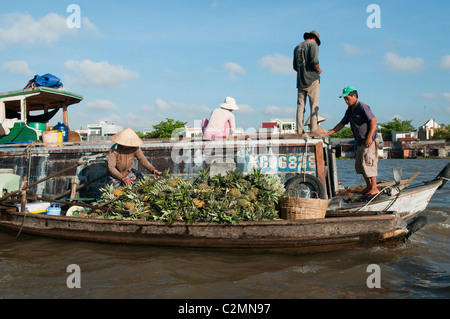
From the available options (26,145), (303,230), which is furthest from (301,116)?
(26,145)

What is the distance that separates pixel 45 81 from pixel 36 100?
119cm

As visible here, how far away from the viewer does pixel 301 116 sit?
24.8 feet

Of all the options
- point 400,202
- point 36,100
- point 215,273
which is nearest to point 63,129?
point 36,100

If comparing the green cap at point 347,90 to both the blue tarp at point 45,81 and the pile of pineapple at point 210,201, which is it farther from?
the blue tarp at point 45,81

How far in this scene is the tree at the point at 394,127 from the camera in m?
71.3

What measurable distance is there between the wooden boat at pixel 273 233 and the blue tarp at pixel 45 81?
546 cm

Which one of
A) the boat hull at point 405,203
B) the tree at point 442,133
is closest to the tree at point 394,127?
the tree at point 442,133

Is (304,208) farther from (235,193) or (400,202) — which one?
(400,202)

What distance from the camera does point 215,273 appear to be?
4.48 metres

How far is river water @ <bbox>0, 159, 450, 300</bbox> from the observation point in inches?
156

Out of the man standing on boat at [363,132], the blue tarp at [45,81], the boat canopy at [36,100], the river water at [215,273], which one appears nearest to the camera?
the river water at [215,273]

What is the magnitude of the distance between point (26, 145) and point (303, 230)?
7177mm
